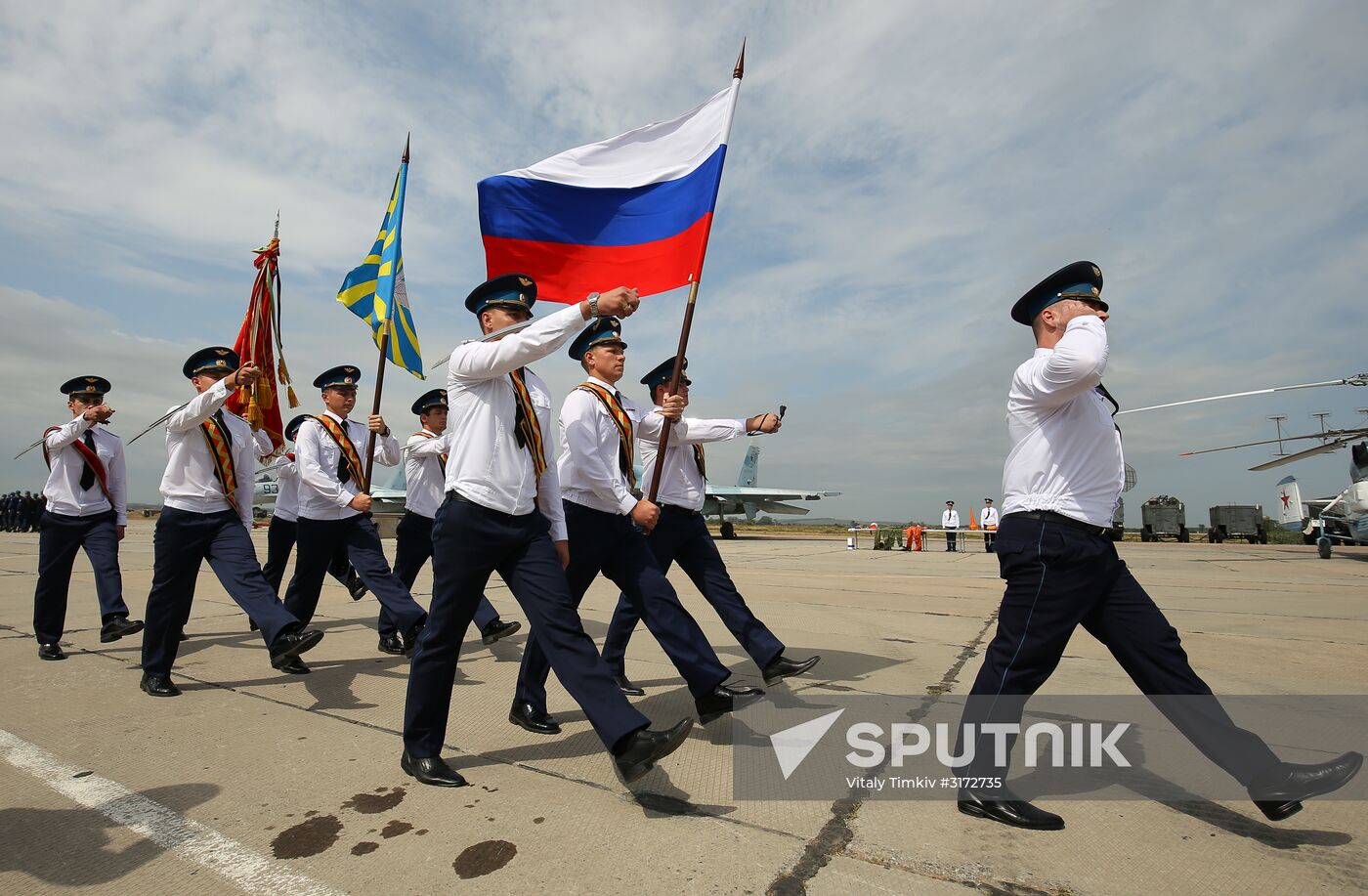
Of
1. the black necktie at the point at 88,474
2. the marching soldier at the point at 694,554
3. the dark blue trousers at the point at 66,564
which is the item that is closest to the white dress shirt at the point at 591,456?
the marching soldier at the point at 694,554

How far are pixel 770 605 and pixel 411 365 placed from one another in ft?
13.3

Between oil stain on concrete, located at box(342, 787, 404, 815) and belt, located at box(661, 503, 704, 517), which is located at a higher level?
belt, located at box(661, 503, 704, 517)

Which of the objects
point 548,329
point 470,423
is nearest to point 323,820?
point 470,423

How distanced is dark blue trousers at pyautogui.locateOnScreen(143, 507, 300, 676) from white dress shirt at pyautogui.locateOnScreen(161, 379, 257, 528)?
0.06 m

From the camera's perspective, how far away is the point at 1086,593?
2223 mm

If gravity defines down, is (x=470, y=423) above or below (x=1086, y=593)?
above

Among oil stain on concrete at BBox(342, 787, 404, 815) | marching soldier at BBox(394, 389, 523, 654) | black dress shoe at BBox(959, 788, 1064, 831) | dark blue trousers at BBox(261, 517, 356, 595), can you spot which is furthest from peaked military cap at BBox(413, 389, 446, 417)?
black dress shoe at BBox(959, 788, 1064, 831)

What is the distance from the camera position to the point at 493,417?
8.52ft

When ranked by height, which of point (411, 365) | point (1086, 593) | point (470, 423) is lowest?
point (1086, 593)

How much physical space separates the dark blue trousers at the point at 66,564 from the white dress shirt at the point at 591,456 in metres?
3.50

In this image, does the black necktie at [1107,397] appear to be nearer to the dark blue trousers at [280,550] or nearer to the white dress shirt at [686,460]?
the white dress shirt at [686,460]

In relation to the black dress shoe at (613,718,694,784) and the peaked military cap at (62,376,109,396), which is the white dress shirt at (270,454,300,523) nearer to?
the peaked military cap at (62,376,109,396)

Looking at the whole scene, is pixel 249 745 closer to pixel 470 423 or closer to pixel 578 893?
pixel 470 423

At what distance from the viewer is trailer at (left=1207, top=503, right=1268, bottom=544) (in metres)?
32.4
